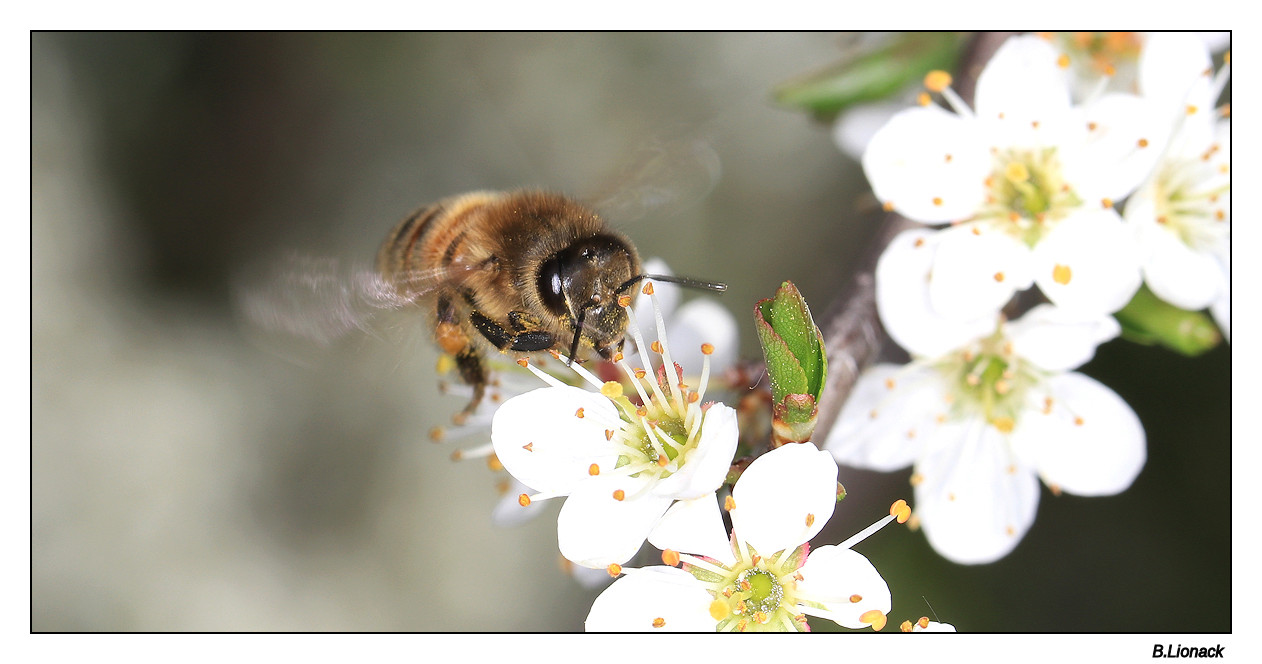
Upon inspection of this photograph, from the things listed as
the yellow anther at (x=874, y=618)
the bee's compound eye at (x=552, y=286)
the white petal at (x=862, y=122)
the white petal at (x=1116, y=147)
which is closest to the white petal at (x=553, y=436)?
the bee's compound eye at (x=552, y=286)

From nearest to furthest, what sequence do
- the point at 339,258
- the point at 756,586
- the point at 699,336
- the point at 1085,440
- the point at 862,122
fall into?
the point at 756,586
the point at 1085,440
the point at 699,336
the point at 862,122
the point at 339,258

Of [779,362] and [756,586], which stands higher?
[779,362]

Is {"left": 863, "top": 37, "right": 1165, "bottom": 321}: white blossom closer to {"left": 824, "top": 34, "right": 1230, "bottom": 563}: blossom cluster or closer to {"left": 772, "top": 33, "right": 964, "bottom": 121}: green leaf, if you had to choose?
{"left": 824, "top": 34, "right": 1230, "bottom": 563}: blossom cluster

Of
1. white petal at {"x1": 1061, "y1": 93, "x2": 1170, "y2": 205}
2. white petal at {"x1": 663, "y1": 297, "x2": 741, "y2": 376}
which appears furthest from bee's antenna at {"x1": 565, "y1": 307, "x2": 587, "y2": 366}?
white petal at {"x1": 1061, "y1": 93, "x2": 1170, "y2": 205}

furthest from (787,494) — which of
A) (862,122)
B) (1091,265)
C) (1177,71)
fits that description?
(862,122)

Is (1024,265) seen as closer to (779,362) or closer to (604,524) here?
(779,362)

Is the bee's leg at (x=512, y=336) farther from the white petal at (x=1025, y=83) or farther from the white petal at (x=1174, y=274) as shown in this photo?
the white petal at (x=1174, y=274)
